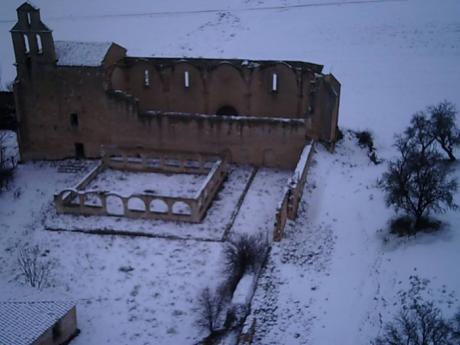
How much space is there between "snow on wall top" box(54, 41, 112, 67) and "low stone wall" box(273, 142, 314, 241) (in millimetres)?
11279

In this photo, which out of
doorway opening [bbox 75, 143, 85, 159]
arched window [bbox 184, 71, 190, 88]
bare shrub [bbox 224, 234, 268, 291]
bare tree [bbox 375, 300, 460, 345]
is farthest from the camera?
arched window [bbox 184, 71, 190, 88]

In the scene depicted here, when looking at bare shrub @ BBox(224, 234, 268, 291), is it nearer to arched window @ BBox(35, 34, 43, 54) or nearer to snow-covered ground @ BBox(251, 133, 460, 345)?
snow-covered ground @ BBox(251, 133, 460, 345)

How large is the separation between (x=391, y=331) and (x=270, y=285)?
5125 mm

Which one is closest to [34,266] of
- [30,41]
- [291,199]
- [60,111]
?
[291,199]

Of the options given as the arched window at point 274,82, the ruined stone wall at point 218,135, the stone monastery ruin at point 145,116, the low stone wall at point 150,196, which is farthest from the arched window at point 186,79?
the low stone wall at point 150,196

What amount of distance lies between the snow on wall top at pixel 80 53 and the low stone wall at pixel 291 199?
11.3 m

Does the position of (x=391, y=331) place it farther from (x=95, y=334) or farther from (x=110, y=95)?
(x=110, y=95)

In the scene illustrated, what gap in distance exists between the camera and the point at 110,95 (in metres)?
29.6

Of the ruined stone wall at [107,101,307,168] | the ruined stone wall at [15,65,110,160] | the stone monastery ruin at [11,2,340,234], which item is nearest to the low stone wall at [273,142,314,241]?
the stone monastery ruin at [11,2,340,234]

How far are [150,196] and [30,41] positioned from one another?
1094 centimetres

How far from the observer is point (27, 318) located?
1769cm

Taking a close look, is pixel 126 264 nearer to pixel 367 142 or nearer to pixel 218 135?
pixel 218 135

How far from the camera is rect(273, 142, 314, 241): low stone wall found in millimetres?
22359

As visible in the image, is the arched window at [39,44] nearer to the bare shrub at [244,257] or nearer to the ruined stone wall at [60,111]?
the ruined stone wall at [60,111]
